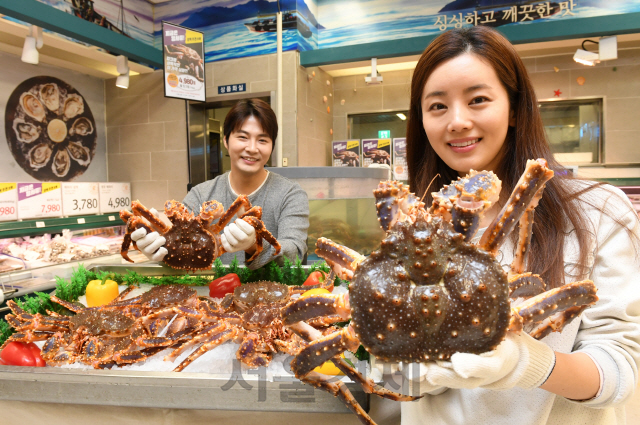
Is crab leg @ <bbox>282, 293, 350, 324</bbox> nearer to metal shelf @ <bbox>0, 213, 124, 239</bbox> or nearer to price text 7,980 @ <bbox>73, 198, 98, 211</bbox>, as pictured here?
metal shelf @ <bbox>0, 213, 124, 239</bbox>

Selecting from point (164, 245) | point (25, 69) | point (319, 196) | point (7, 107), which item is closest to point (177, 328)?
point (164, 245)

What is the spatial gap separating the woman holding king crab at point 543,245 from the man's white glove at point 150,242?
1192 mm

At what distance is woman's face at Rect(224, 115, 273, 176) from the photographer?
239cm

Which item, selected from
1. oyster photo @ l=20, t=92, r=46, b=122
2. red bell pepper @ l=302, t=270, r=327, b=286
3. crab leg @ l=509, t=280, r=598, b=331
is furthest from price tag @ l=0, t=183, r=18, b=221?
crab leg @ l=509, t=280, r=598, b=331

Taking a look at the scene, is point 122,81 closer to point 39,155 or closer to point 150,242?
point 39,155

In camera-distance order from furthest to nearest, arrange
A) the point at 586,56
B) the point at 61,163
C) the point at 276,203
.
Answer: the point at 61,163 < the point at 586,56 < the point at 276,203

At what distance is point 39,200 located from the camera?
12.2ft

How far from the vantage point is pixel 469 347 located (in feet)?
2.70

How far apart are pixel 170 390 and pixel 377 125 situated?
5688 mm

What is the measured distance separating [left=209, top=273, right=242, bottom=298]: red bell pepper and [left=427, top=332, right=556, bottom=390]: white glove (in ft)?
4.41

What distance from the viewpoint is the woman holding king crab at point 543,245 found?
0.94m

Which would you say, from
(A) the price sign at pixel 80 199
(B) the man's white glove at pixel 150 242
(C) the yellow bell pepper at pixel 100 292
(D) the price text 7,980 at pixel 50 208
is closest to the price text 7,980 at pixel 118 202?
(A) the price sign at pixel 80 199

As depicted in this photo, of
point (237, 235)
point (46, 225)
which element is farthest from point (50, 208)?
point (237, 235)

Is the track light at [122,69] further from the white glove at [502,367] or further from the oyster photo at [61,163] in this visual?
the white glove at [502,367]
